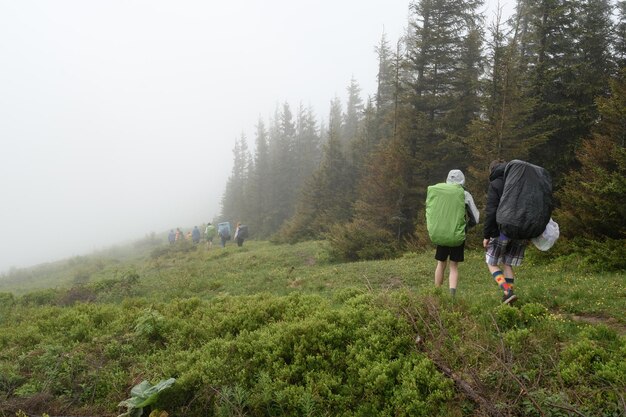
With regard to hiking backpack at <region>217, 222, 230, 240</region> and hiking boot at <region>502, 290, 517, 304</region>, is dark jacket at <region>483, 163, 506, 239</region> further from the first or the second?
hiking backpack at <region>217, 222, 230, 240</region>

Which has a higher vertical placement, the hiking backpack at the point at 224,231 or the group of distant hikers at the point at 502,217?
the group of distant hikers at the point at 502,217

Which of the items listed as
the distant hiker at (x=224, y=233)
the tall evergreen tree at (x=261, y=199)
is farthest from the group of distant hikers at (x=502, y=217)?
the tall evergreen tree at (x=261, y=199)

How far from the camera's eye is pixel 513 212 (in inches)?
215

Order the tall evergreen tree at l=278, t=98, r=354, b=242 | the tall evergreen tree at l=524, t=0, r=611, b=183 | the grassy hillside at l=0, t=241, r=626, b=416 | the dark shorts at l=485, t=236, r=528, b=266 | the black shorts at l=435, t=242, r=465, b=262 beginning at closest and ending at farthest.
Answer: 1. the grassy hillside at l=0, t=241, r=626, b=416
2. the dark shorts at l=485, t=236, r=528, b=266
3. the black shorts at l=435, t=242, r=465, b=262
4. the tall evergreen tree at l=524, t=0, r=611, b=183
5. the tall evergreen tree at l=278, t=98, r=354, b=242

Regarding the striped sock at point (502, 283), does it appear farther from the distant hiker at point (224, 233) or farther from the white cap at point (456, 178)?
the distant hiker at point (224, 233)

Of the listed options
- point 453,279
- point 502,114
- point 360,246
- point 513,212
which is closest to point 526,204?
point 513,212

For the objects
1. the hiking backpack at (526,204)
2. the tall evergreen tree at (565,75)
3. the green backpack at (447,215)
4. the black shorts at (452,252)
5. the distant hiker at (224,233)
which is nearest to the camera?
the hiking backpack at (526,204)

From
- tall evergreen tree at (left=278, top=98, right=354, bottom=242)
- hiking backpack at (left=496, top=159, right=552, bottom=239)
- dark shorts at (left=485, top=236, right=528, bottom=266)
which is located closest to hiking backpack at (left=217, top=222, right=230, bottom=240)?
tall evergreen tree at (left=278, top=98, right=354, bottom=242)

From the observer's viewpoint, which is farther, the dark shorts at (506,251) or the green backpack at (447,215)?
the green backpack at (447,215)

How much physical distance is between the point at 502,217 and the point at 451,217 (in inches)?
35.5

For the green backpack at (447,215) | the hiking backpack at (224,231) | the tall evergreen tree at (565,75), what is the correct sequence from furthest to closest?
1. the hiking backpack at (224,231)
2. the tall evergreen tree at (565,75)
3. the green backpack at (447,215)

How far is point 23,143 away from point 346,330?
222545 millimetres

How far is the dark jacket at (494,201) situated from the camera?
586cm

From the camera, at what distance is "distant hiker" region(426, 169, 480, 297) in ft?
20.7
